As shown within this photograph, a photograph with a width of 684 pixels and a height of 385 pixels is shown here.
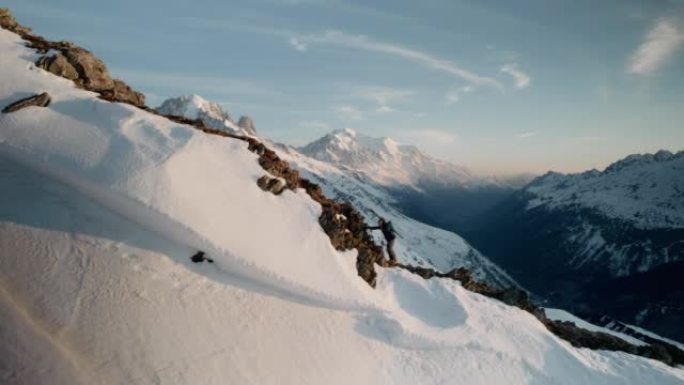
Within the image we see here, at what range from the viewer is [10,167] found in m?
21.5

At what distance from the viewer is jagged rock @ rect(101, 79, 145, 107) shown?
27306mm

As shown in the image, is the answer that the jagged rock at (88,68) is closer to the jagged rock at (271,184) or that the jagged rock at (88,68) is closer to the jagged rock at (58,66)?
the jagged rock at (58,66)

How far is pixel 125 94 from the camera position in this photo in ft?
98.2

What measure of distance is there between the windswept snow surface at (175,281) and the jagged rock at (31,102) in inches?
17.3

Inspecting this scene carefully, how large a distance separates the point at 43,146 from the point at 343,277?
1423 centimetres

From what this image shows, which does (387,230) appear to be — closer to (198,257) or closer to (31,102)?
(198,257)

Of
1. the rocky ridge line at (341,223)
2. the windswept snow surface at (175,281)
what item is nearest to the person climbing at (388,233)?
the rocky ridge line at (341,223)

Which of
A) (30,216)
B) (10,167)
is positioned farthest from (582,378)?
(10,167)

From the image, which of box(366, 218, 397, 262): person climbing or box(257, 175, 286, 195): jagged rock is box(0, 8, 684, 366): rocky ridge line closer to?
box(257, 175, 286, 195): jagged rock

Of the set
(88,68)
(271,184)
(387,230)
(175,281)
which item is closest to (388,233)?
(387,230)

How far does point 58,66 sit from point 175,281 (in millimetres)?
14422

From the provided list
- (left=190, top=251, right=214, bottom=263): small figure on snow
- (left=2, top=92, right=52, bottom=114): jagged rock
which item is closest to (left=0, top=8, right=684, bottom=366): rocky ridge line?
(left=2, top=92, right=52, bottom=114): jagged rock

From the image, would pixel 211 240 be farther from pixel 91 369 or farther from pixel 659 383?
pixel 659 383

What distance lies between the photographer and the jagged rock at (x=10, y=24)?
29.7 m
